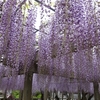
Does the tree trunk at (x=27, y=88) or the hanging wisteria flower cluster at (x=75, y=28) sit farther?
the tree trunk at (x=27, y=88)

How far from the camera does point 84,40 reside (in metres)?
4.20

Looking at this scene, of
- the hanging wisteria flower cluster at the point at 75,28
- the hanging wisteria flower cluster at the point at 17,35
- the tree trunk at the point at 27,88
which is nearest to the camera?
the hanging wisteria flower cluster at the point at 75,28

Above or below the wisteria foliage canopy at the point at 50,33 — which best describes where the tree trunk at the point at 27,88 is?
below

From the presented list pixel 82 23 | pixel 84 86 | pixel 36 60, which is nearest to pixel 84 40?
pixel 82 23

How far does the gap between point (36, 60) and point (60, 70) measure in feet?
3.63

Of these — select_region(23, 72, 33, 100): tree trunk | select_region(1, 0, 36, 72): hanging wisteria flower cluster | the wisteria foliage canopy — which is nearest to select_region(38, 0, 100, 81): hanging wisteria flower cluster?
the wisteria foliage canopy

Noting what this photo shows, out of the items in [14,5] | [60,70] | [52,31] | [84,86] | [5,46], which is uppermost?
[14,5]

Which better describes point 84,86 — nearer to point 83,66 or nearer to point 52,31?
point 83,66

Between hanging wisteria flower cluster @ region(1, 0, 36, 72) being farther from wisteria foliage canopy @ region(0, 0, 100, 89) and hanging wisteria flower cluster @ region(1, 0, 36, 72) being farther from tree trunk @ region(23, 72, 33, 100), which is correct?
tree trunk @ region(23, 72, 33, 100)

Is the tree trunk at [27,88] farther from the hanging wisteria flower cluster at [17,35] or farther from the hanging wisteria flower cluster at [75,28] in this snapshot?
the hanging wisteria flower cluster at [75,28]

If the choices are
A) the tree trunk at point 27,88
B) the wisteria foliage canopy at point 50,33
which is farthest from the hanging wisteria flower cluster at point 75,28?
the tree trunk at point 27,88

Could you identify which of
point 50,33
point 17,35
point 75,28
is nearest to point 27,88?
point 17,35

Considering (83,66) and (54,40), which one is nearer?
(54,40)

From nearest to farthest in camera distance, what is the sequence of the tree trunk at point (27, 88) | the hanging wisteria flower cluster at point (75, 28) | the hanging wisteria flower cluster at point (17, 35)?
the hanging wisteria flower cluster at point (75, 28)
the hanging wisteria flower cluster at point (17, 35)
the tree trunk at point (27, 88)
